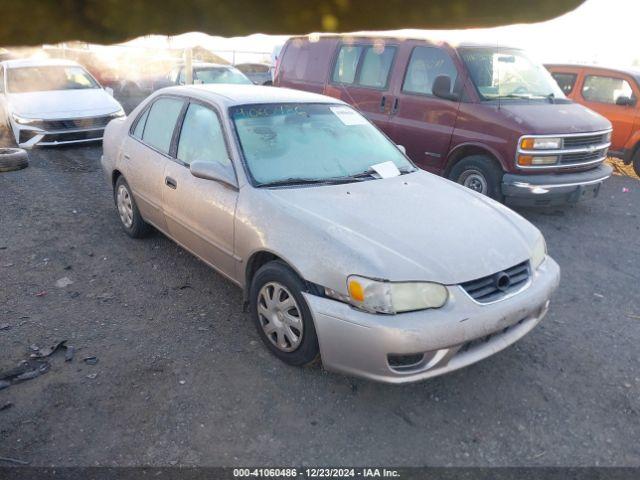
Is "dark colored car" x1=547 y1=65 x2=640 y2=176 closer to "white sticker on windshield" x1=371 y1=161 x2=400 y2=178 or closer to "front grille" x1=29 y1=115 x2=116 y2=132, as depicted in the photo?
"white sticker on windshield" x1=371 y1=161 x2=400 y2=178

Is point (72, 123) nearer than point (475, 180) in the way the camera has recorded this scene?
No

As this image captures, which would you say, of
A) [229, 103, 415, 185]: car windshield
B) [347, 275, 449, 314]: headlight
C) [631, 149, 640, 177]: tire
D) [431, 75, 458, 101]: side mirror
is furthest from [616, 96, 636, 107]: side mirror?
[347, 275, 449, 314]: headlight

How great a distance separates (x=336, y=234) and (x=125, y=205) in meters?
2.90

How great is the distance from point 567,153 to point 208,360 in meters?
4.69

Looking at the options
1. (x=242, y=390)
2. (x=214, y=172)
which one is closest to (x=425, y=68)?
(x=214, y=172)

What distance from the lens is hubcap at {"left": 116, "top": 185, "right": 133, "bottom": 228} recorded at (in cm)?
478

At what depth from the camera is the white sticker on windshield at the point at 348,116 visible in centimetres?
404

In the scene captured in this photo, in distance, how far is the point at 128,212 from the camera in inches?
191

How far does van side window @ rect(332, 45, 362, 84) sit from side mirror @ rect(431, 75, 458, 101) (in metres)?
1.36

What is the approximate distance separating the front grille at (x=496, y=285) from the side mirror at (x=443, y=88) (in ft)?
11.4

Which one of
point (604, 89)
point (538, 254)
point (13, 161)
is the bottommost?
point (13, 161)

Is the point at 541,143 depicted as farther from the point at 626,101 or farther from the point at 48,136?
the point at 48,136

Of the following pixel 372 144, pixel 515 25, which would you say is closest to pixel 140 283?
pixel 372 144

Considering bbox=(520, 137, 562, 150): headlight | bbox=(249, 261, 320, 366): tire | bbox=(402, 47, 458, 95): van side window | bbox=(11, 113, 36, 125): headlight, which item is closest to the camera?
bbox=(249, 261, 320, 366): tire
